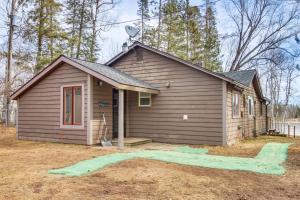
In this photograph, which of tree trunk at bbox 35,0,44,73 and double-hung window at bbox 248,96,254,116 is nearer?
double-hung window at bbox 248,96,254,116

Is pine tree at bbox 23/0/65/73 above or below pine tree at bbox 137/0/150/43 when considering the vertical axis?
below

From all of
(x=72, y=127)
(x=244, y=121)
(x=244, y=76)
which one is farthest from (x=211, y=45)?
(x=72, y=127)

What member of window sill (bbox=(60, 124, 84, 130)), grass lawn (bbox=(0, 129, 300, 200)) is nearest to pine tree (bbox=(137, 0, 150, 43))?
window sill (bbox=(60, 124, 84, 130))

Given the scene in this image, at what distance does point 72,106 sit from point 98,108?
3.32 ft

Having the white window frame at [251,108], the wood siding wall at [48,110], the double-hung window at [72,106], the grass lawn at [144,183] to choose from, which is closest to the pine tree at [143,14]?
the white window frame at [251,108]

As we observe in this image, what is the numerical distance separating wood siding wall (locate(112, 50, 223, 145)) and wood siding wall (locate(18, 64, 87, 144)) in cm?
276

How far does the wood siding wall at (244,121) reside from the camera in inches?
435

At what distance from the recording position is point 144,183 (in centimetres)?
516

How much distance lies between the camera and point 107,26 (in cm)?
2328

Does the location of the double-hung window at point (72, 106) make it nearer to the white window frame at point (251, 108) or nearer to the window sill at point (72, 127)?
the window sill at point (72, 127)

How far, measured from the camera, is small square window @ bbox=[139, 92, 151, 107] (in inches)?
474

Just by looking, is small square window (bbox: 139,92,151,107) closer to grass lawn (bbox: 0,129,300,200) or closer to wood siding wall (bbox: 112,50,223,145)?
wood siding wall (bbox: 112,50,223,145)

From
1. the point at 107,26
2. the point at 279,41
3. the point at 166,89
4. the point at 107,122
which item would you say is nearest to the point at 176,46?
the point at 107,26

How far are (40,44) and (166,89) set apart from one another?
42.9 feet
